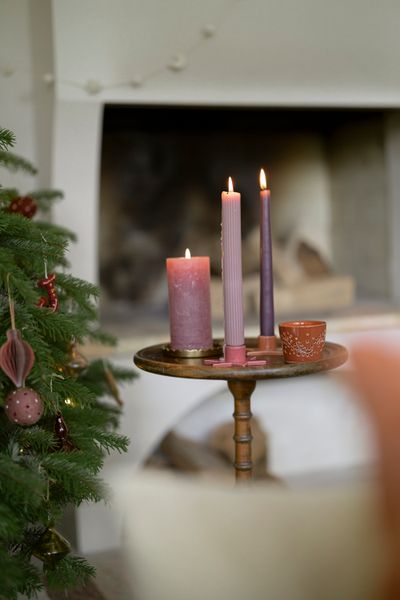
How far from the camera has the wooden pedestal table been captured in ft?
3.29

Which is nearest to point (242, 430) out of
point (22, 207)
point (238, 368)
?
point (238, 368)

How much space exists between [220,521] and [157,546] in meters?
0.25

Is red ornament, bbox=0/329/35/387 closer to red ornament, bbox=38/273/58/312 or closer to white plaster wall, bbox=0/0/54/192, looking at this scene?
red ornament, bbox=38/273/58/312

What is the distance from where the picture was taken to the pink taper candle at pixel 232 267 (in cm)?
107

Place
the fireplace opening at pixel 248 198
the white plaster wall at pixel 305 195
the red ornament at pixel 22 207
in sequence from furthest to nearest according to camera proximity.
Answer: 1. the white plaster wall at pixel 305 195
2. the fireplace opening at pixel 248 198
3. the red ornament at pixel 22 207

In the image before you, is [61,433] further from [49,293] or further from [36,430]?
[49,293]

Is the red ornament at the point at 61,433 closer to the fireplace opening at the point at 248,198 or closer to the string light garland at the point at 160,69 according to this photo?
the string light garland at the point at 160,69

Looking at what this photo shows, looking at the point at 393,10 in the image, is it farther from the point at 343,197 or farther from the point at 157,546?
the point at 157,546

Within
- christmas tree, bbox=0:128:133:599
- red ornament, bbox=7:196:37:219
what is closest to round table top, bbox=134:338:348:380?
christmas tree, bbox=0:128:133:599

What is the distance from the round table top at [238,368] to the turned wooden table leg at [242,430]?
0.05m

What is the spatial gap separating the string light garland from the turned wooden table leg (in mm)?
1196

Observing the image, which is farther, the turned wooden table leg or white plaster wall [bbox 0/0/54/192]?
white plaster wall [bbox 0/0/54/192]

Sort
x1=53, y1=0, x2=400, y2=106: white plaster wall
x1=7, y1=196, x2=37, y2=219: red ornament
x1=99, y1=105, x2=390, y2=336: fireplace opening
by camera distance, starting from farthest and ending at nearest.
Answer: x1=99, y1=105, x2=390, y2=336: fireplace opening, x1=53, y1=0, x2=400, y2=106: white plaster wall, x1=7, y1=196, x2=37, y2=219: red ornament

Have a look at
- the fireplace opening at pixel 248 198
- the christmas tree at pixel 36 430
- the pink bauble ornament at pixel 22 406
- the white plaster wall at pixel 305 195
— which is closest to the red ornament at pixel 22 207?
the christmas tree at pixel 36 430
